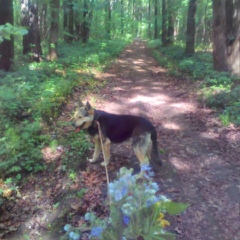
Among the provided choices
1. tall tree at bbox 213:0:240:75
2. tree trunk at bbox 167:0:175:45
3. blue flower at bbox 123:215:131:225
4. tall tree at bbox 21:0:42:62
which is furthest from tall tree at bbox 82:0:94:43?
blue flower at bbox 123:215:131:225

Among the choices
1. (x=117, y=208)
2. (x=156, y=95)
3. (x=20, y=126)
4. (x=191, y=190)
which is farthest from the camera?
(x=156, y=95)

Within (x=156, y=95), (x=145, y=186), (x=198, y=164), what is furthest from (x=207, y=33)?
(x=145, y=186)

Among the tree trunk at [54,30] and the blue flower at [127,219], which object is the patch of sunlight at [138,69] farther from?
the blue flower at [127,219]

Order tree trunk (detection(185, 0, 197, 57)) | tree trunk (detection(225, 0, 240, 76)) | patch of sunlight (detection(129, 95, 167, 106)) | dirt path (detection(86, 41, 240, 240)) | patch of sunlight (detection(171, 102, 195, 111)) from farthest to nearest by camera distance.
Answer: tree trunk (detection(185, 0, 197, 57))
tree trunk (detection(225, 0, 240, 76))
patch of sunlight (detection(129, 95, 167, 106))
patch of sunlight (detection(171, 102, 195, 111))
dirt path (detection(86, 41, 240, 240))

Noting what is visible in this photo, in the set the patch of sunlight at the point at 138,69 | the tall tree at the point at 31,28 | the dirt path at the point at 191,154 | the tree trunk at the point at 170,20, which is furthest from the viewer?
the tree trunk at the point at 170,20

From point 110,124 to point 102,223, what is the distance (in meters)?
3.48

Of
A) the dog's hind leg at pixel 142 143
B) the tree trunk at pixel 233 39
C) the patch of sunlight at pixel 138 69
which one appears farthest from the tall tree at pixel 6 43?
the tree trunk at pixel 233 39

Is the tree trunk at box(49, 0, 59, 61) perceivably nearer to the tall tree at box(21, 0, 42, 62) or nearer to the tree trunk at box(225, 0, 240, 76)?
the tall tree at box(21, 0, 42, 62)

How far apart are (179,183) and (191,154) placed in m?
1.36

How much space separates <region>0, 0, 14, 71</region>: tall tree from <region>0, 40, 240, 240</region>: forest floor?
375 cm

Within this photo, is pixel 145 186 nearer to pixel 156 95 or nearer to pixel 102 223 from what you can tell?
pixel 102 223

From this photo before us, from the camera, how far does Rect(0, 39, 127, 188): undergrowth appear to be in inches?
244

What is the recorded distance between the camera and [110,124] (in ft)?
17.6

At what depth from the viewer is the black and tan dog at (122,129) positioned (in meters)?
5.07
